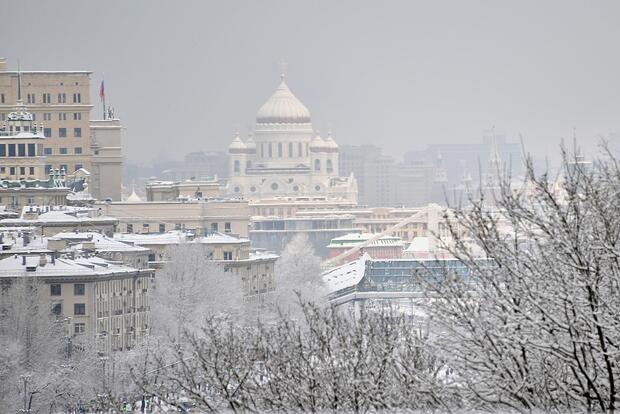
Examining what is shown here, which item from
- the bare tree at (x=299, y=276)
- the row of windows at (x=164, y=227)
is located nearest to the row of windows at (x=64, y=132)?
the row of windows at (x=164, y=227)

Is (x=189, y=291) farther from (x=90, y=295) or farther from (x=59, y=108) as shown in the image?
(x=59, y=108)

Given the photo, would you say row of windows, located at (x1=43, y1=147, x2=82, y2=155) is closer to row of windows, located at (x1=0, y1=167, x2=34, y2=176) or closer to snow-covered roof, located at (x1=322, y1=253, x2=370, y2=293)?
row of windows, located at (x1=0, y1=167, x2=34, y2=176)

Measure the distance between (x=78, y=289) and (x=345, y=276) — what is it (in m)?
44.8

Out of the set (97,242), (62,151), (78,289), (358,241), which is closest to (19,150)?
(62,151)

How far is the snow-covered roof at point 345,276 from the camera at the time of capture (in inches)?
4309

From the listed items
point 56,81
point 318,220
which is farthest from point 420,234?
point 56,81

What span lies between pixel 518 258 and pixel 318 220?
6299 inches

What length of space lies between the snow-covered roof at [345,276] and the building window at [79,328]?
31797 millimetres

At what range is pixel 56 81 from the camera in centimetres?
11600

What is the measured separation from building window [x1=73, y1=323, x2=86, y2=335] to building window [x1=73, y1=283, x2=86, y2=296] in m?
1.50

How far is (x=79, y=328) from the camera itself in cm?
7069

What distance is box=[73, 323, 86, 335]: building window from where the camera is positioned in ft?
230

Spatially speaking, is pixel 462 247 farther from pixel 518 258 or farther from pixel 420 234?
pixel 420 234

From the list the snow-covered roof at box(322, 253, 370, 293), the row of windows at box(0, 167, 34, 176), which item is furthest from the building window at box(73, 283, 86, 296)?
the row of windows at box(0, 167, 34, 176)
